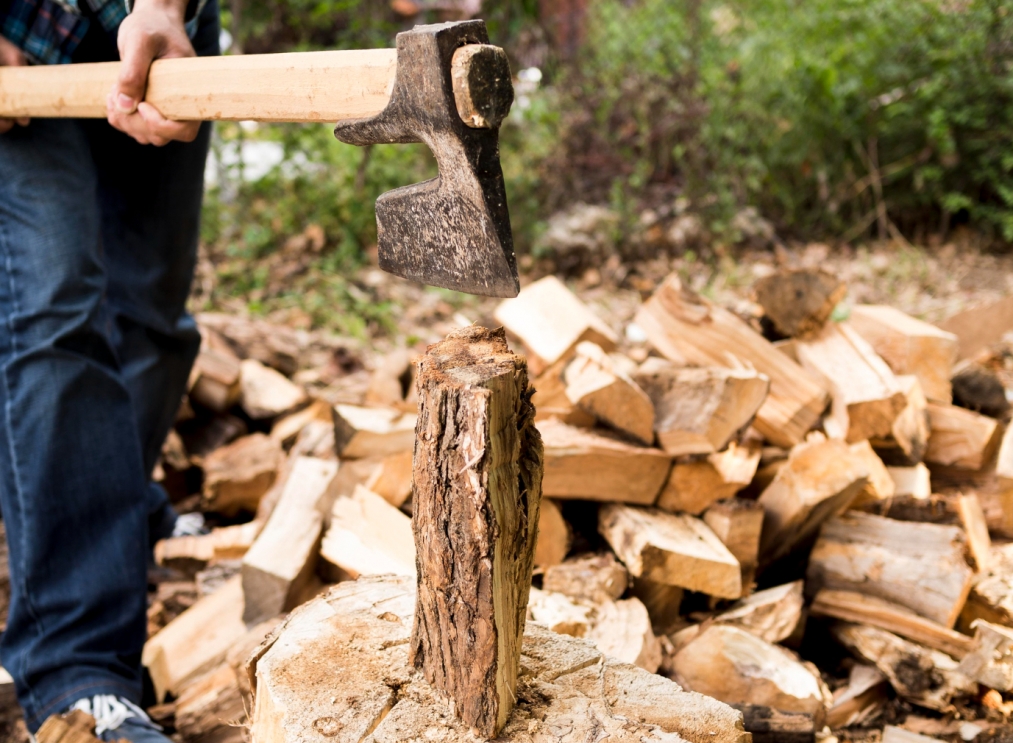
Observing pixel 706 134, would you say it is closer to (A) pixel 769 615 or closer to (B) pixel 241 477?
(B) pixel 241 477

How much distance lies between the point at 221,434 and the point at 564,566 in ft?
5.47

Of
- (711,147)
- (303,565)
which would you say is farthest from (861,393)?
(711,147)

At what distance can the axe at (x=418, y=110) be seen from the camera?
1.18 m

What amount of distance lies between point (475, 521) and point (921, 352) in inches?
75.4

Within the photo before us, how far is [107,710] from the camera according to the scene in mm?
1689

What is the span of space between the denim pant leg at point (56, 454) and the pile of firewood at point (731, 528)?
9.1 inches

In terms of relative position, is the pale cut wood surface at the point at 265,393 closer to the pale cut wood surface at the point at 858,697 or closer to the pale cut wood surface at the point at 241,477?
the pale cut wood surface at the point at 241,477

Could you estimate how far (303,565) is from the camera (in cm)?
196

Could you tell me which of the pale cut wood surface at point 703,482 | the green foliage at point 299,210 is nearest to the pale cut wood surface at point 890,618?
the pale cut wood surface at point 703,482

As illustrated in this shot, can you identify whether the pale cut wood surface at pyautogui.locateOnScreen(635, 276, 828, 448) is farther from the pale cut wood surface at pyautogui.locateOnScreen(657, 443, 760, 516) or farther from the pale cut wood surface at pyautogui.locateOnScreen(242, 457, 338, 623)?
the pale cut wood surface at pyautogui.locateOnScreen(242, 457, 338, 623)

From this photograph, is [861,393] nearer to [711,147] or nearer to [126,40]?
[126,40]

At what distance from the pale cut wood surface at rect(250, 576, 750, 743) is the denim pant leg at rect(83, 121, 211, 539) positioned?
4.04 feet

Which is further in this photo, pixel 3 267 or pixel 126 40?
pixel 3 267

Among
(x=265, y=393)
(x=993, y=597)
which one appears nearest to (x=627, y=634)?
(x=993, y=597)
